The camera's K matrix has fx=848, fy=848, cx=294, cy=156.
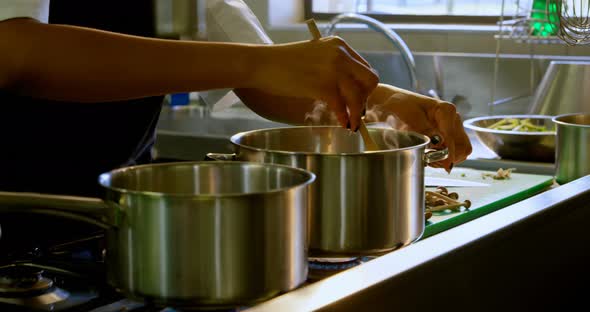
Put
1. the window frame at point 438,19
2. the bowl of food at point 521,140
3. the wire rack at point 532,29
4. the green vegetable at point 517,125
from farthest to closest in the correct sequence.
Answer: the window frame at point 438,19, the wire rack at point 532,29, the green vegetable at point 517,125, the bowl of food at point 521,140

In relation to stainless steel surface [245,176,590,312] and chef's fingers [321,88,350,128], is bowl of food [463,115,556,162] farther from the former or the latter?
chef's fingers [321,88,350,128]

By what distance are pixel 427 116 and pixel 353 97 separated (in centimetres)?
34

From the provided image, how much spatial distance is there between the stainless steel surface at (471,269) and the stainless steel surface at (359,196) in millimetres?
28

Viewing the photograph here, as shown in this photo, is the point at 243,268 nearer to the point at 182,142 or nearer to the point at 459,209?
the point at 459,209

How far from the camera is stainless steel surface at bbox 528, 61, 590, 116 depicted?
81.8 inches

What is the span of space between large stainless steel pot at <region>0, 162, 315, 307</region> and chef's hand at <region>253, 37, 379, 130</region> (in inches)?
8.4

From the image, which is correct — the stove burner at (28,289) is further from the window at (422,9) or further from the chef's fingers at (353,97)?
the window at (422,9)

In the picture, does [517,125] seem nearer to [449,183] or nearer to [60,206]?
[449,183]

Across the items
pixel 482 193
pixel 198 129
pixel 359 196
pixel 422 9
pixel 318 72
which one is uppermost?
pixel 422 9

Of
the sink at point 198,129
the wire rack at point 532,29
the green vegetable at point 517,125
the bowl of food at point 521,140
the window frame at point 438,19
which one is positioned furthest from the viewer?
the window frame at point 438,19

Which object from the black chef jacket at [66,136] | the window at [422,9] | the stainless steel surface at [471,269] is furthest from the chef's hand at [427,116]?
the window at [422,9]

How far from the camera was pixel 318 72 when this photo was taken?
2.90ft

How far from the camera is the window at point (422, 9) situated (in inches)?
126

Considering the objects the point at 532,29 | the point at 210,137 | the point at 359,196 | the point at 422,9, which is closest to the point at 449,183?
the point at 359,196
